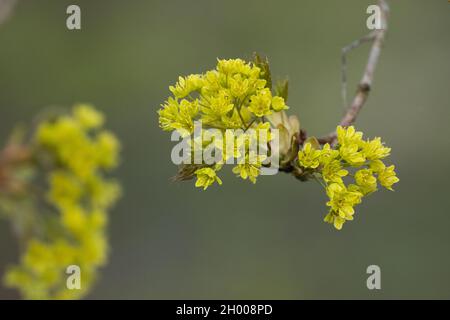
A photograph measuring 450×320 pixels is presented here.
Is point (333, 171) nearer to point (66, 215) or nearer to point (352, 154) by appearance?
point (352, 154)

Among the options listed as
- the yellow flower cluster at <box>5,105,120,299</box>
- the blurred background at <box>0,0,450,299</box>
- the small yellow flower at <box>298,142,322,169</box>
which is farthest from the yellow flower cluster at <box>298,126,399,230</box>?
the blurred background at <box>0,0,450,299</box>

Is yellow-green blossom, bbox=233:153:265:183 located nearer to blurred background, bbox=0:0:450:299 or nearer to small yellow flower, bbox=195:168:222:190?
small yellow flower, bbox=195:168:222:190

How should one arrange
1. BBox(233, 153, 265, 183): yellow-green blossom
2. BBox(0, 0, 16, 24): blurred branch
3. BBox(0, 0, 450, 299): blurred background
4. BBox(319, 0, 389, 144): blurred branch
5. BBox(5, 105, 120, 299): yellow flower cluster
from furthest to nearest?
BBox(0, 0, 450, 299): blurred background, BBox(5, 105, 120, 299): yellow flower cluster, BBox(0, 0, 16, 24): blurred branch, BBox(319, 0, 389, 144): blurred branch, BBox(233, 153, 265, 183): yellow-green blossom

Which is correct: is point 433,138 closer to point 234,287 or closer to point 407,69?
point 407,69

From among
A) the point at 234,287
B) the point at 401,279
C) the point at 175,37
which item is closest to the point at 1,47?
the point at 175,37

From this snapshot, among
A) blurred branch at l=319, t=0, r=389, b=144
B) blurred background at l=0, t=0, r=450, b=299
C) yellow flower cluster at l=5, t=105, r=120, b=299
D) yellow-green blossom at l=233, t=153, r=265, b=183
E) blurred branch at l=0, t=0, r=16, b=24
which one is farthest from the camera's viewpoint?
blurred background at l=0, t=0, r=450, b=299

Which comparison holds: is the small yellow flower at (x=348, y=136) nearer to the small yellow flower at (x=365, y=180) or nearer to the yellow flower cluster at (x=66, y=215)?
the small yellow flower at (x=365, y=180)

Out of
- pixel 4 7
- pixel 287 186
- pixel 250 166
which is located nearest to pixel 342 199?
pixel 250 166
